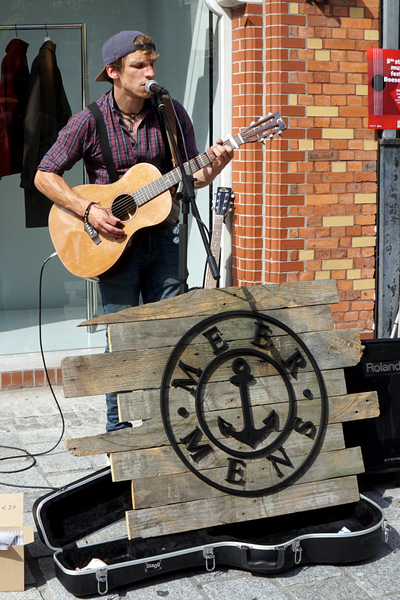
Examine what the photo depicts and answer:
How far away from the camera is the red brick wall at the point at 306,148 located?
15.1ft

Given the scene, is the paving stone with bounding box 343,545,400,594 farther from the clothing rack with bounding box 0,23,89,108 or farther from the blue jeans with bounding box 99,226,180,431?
the clothing rack with bounding box 0,23,89,108

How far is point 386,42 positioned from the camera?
482 centimetres

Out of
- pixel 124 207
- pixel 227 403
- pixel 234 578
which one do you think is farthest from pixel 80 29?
pixel 234 578

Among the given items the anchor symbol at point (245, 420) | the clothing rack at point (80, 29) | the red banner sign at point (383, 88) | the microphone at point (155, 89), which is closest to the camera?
the anchor symbol at point (245, 420)

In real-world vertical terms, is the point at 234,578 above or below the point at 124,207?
below

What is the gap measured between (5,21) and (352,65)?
8.10 feet

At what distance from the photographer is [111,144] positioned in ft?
10.8

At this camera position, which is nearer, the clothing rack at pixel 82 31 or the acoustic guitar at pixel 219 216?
the acoustic guitar at pixel 219 216

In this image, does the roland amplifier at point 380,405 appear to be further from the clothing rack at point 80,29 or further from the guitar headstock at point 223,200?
the clothing rack at point 80,29

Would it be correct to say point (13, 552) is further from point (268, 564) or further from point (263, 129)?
point (263, 129)

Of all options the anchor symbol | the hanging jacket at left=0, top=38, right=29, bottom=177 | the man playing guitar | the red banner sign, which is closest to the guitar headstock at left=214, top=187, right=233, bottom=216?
the red banner sign

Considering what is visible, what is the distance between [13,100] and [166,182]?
2.47m

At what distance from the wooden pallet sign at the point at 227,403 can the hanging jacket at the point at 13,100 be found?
3.01 metres

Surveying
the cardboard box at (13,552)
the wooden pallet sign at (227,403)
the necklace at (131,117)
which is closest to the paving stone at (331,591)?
the wooden pallet sign at (227,403)
